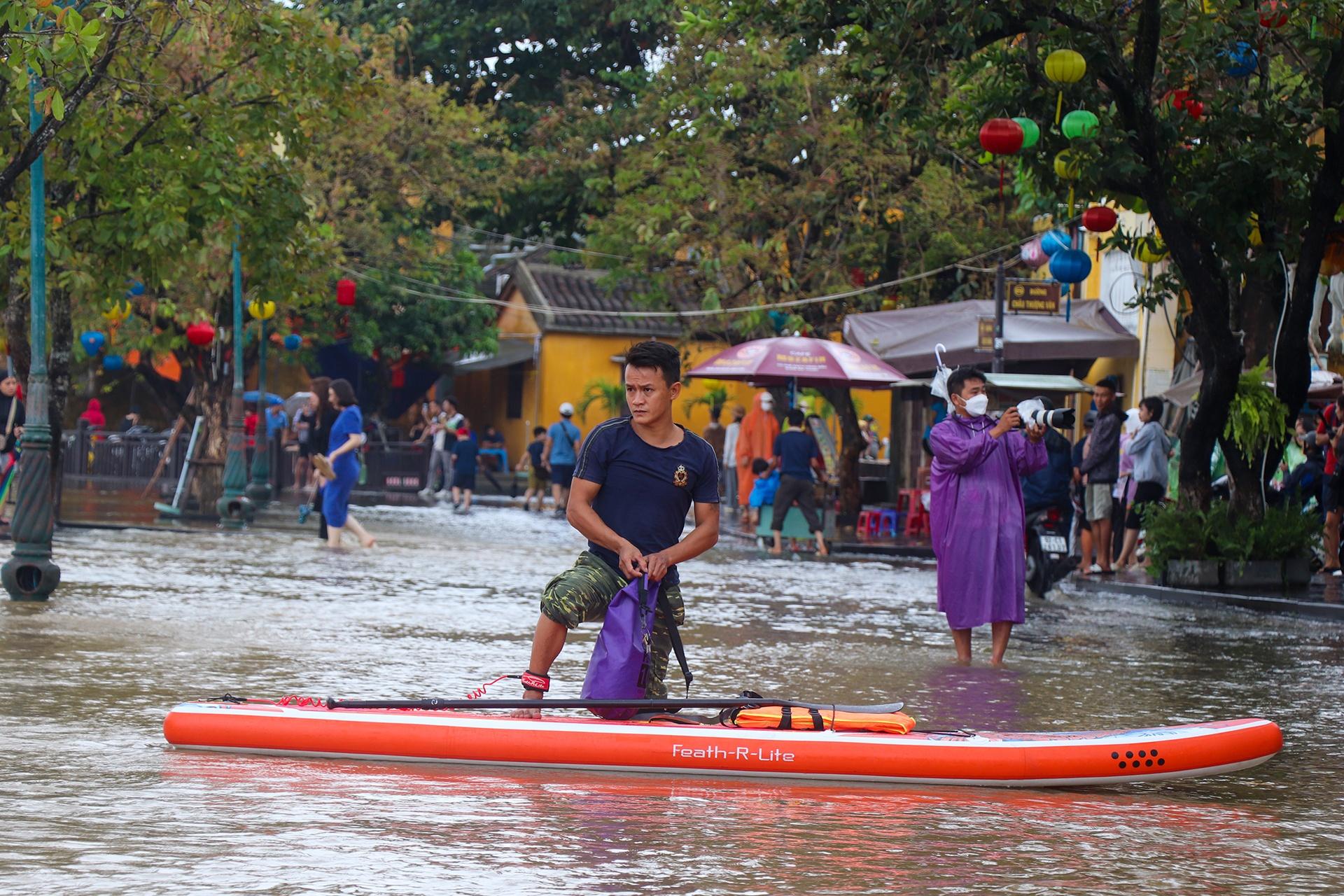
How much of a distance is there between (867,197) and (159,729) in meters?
22.4

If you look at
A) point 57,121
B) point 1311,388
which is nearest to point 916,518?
point 1311,388

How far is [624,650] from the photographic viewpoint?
6992 millimetres

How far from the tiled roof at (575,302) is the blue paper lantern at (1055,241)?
86.0 ft

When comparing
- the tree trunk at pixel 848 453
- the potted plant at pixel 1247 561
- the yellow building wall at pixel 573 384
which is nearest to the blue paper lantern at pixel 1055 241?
the potted plant at pixel 1247 561

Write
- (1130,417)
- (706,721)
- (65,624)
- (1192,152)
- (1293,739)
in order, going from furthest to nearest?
(1130,417)
(1192,152)
(65,624)
(1293,739)
(706,721)

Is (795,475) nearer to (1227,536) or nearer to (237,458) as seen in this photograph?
(1227,536)

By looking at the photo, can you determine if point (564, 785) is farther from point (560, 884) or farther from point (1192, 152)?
point (1192, 152)

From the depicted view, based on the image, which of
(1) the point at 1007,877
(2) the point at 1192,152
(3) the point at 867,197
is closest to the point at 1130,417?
(2) the point at 1192,152

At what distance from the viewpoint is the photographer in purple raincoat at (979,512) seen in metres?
10.9

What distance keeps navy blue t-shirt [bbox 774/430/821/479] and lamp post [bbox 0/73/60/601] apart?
34.4 feet

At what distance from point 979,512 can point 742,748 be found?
4494 mm

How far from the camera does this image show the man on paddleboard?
23.2 ft

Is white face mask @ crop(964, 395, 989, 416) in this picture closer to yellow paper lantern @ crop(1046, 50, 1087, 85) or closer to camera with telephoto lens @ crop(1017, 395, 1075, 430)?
camera with telephoto lens @ crop(1017, 395, 1075, 430)

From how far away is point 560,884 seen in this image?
199 inches
